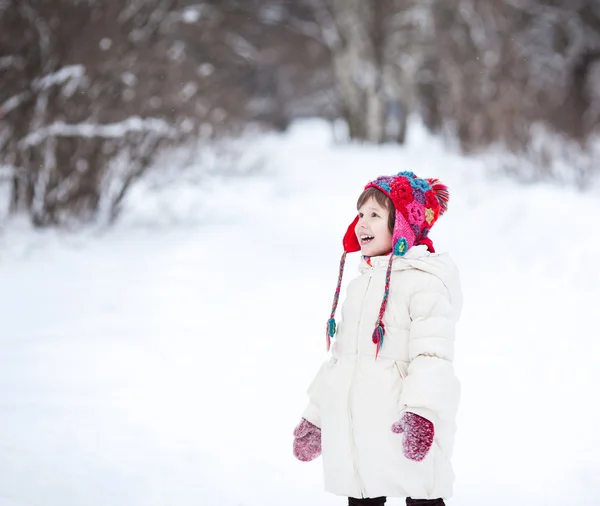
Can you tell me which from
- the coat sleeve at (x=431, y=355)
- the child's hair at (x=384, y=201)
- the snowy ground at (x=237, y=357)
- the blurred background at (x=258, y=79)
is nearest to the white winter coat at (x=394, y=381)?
the coat sleeve at (x=431, y=355)

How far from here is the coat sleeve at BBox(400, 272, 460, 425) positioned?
2.12 m

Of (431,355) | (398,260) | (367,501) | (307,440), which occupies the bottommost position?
(367,501)

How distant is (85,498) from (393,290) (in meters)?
1.55

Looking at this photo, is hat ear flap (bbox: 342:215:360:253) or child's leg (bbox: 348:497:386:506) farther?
hat ear flap (bbox: 342:215:360:253)

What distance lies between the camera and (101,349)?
5.03 meters

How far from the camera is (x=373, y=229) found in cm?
238

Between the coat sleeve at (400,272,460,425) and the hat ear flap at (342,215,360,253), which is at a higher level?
the hat ear flap at (342,215,360,253)

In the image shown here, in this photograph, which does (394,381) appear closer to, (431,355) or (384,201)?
(431,355)

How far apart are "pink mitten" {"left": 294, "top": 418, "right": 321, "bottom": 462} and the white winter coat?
86 mm

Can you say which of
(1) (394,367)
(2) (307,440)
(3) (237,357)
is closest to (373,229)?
(1) (394,367)

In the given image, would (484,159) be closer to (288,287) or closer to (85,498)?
(288,287)

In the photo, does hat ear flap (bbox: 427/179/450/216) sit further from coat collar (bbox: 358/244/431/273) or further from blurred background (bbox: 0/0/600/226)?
blurred background (bbox: 0/0/600/226)

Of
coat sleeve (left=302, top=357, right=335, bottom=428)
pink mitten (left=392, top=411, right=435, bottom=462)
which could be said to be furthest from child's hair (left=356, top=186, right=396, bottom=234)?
pink mitten (left=392, top=411, right=435, bottom=462)

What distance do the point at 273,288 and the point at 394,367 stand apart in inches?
184
